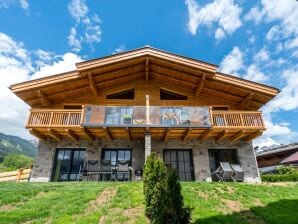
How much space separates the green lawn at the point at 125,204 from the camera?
19.1 ft

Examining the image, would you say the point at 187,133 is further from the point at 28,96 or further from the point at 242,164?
the point at 28,96

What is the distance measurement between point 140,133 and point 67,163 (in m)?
4.09

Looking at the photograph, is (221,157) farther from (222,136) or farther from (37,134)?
(37,134)

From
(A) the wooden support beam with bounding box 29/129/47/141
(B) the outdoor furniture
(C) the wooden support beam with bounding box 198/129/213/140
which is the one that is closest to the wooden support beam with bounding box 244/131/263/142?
(B) the outdoor furniture

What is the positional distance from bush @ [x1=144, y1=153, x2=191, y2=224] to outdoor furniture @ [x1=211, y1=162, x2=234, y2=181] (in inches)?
269

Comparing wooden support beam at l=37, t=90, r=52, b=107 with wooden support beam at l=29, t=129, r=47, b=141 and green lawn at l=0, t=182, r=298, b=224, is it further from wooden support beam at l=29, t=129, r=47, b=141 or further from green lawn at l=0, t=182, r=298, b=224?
green lawn at l=0, t=182, r=298, b=224

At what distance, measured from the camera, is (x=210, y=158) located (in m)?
12.8

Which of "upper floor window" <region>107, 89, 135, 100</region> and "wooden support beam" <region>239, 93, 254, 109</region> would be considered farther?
"upper floor window" <region>107, 89, 135, 100</region>

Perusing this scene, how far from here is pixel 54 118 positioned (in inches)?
454

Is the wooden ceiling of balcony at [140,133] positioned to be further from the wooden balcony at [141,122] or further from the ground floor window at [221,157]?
the ground floor window at [221,157]

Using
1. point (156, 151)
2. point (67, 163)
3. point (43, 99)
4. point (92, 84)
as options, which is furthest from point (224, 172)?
point (43, 99)

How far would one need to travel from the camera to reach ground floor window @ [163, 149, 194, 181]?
12461 millimetres

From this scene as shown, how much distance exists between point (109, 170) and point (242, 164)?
22.7ft

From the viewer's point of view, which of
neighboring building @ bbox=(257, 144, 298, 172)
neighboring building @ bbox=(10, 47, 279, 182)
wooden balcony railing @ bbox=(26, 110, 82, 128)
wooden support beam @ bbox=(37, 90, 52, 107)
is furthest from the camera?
Result: neighboring building @ bbox=(257, 144, 298, 172)
